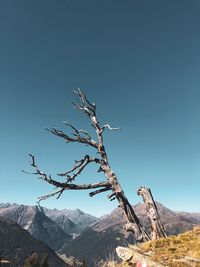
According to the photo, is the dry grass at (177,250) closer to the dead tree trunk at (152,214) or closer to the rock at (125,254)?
the rock at (125,254)

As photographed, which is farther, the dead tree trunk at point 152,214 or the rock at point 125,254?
the dead tree trunk at point 152,214

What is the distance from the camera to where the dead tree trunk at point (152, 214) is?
43.2 feet

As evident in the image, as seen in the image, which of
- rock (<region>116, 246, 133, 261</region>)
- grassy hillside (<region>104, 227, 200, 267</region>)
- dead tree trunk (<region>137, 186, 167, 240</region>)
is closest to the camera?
grassy hillside (<region>104, 227, 200, 267</region>)

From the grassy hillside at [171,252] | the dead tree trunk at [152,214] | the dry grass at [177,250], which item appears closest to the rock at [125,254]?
the grassy hillside at [171,252]

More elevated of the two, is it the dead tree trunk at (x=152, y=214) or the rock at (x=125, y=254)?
the dead tree trunk at (x=152, y=214)

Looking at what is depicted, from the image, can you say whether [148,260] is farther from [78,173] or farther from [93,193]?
[78,173]

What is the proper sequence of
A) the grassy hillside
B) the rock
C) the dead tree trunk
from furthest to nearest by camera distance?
the dead tree trunk, the rock, the grassy hillside

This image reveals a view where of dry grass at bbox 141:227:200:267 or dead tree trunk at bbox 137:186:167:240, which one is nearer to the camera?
dry grass at bbox 141:227:200:267

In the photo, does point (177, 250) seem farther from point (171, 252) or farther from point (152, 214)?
point (152, 214)

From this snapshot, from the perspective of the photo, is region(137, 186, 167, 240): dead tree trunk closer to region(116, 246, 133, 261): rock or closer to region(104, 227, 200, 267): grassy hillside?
region(104, 227, 200, 267): grassy hillside

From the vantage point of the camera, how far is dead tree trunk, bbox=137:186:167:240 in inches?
518

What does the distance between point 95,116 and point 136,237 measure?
23.2ft

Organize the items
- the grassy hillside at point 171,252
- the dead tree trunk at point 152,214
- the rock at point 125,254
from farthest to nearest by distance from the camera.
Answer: the dead tree trunk at point 152,214
the rock at point 125,254
the grassy hillside at point 171,252

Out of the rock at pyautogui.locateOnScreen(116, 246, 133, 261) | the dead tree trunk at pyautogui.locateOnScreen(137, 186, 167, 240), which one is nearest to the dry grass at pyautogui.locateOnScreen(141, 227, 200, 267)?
the rock at pyautogui.locateOnScreen(116, 246, 133, 261)
